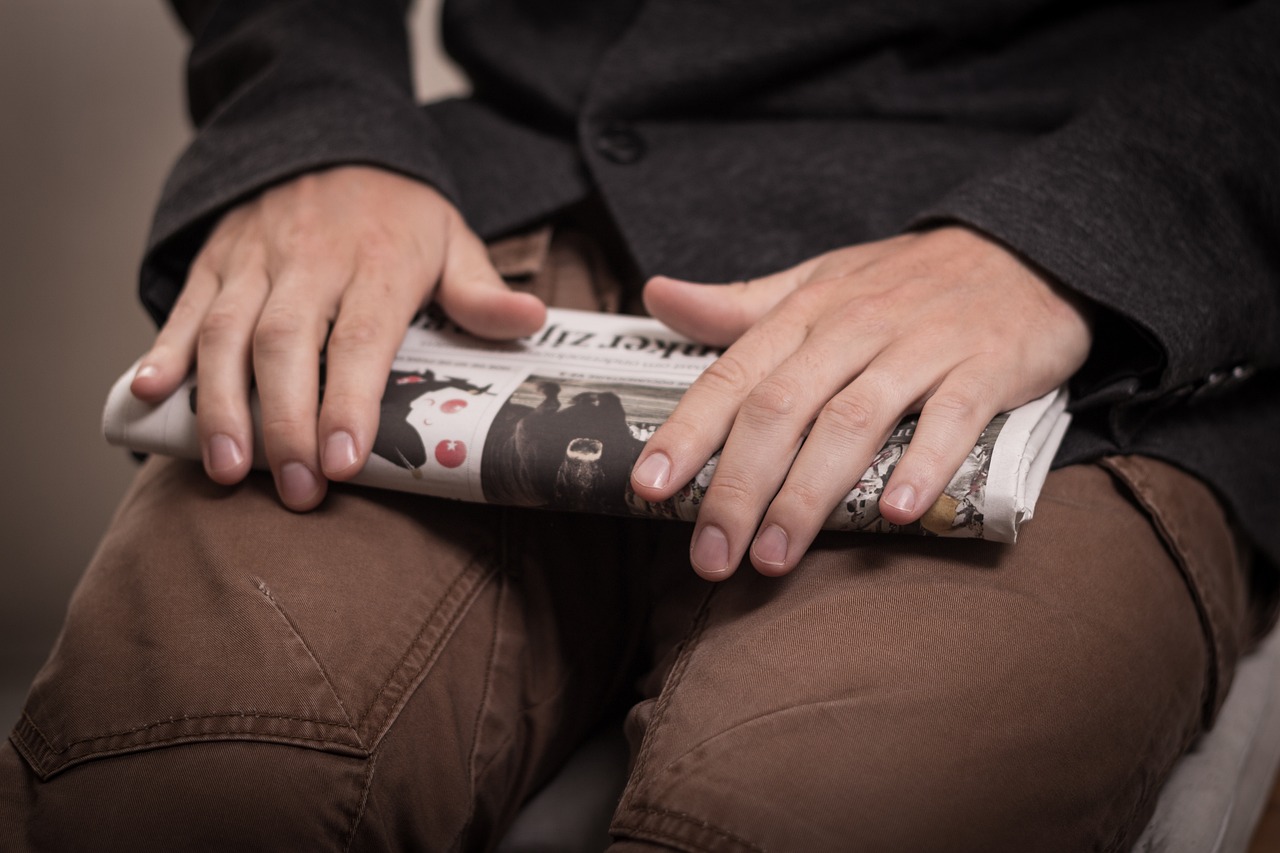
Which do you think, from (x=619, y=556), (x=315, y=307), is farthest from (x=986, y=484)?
(x=315, y=307)

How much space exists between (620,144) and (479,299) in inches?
8.2

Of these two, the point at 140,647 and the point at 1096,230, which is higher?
the point at 1096,230

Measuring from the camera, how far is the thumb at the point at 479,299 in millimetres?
524

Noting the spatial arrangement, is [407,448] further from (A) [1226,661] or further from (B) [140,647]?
(A) [1226,661]

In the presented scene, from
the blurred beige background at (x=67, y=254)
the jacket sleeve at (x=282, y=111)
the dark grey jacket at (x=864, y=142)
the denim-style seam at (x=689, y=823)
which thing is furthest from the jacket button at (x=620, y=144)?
the blurred beige background at (x=67, y=254)

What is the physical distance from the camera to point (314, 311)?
1.66 feet

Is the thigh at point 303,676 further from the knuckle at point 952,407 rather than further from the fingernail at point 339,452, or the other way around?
the knuckle at point 952,407

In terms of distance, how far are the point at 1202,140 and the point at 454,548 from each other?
→ 479 mm

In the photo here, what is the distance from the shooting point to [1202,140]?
510mm

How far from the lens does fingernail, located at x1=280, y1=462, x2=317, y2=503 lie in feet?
1.54

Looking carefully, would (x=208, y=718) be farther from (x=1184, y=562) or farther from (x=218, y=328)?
(x=1184, y=562)

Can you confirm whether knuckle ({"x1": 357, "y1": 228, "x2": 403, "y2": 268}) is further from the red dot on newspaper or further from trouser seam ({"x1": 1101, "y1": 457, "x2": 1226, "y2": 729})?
trouser seam ({"x1": 1101, "y1": 457, "x2": 1226, "y2": 729})

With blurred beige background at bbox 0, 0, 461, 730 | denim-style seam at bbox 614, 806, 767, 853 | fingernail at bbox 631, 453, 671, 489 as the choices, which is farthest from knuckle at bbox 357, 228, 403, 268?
blurred beige background at bbox 0, 0, 461, 730

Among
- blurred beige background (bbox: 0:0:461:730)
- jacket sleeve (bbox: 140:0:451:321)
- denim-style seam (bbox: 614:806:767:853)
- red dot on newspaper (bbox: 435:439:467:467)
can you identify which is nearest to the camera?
denim-style seam (bbox: 614:806:767:853)
